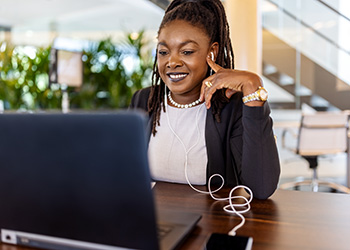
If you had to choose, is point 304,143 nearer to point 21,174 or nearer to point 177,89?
point 177,89

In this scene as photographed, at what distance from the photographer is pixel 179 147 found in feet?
4.50

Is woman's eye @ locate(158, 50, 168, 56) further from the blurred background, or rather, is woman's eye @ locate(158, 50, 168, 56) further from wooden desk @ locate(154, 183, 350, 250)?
the blurred background

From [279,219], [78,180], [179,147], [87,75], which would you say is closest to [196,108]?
[179,147]

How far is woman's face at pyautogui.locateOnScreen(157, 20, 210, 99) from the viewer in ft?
4.28

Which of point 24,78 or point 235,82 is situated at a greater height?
A: point 235,82

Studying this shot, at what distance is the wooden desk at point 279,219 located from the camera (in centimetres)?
74

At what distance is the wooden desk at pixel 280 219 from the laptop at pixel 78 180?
21 cm

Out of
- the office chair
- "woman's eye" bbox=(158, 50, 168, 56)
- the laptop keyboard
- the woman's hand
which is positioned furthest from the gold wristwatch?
the office chair

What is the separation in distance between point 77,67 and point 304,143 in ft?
8.77

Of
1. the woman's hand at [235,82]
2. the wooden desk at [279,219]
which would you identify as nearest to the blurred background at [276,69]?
the woman's hand at [235,82]

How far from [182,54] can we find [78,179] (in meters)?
0.84

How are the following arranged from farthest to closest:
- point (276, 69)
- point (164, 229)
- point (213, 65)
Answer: point (276, 69), point (213, 65), point (164, 229)

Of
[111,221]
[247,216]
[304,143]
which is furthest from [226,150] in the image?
[304,143]

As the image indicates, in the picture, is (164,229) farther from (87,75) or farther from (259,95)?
(87,75)
